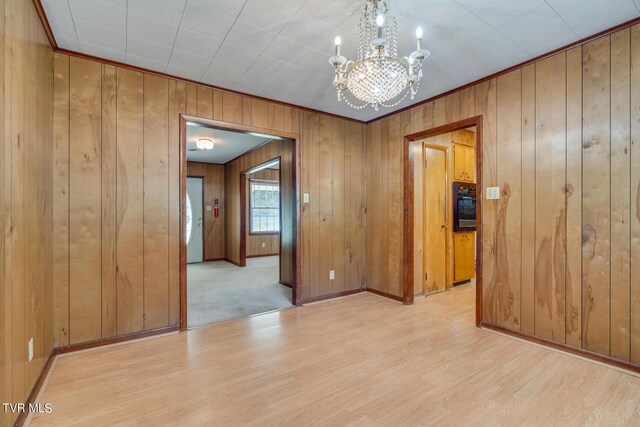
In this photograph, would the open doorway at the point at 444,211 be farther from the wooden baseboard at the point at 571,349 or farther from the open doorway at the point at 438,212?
the wooden baseboard at the point at 571,349

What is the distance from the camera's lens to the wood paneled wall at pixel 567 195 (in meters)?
2.14

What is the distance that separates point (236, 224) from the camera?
711 cm

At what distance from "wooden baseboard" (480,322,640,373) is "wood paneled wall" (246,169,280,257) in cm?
597

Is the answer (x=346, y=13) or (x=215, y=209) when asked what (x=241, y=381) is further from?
(x=215, y=209)

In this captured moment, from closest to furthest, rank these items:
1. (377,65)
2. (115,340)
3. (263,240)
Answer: (377,65) < (115,340) < (263,240)

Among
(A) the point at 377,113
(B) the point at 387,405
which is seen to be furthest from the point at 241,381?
(A) the point at 377,113

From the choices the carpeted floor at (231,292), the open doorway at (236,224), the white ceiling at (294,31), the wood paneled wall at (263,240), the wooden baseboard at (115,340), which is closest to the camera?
the white ceiling at (294,31)

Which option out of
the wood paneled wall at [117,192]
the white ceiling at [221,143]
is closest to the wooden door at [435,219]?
the white ceiling at [221,143]

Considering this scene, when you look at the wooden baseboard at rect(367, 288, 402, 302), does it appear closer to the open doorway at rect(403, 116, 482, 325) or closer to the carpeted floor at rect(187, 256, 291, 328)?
the open doorway at rect(403, 116, 482, 325)

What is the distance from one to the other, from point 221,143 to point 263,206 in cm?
273

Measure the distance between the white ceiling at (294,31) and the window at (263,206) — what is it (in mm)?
5037

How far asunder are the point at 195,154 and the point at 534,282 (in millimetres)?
6467

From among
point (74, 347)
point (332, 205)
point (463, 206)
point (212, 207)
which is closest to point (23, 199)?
point (74, 347)

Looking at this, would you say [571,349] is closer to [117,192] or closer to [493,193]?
[493,193]
